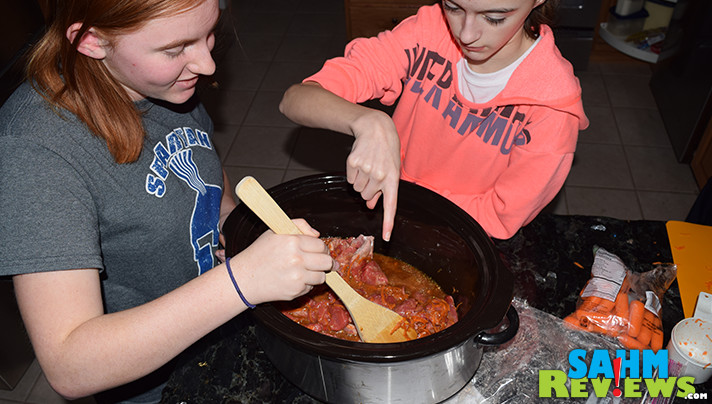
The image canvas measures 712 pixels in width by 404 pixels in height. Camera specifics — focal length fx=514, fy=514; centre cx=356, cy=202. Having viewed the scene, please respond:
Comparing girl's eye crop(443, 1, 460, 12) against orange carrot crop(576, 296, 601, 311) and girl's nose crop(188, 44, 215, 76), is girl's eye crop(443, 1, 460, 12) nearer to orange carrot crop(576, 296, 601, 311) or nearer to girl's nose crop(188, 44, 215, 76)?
girl's nose crop(188, 44, 215, 76)

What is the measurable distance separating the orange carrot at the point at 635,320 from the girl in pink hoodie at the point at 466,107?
0.33m

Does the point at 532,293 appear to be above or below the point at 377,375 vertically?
below

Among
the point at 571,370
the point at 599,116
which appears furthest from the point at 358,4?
the point at 571,370

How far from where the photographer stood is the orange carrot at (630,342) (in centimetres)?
116

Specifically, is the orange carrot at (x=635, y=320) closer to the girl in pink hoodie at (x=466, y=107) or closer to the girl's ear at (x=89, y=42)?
the girl in pink hoodie at (x=466, y=107)

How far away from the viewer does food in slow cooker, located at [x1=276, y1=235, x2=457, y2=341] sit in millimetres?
1225

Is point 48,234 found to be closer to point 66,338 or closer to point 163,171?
point 66,338

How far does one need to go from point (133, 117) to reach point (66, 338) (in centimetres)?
47

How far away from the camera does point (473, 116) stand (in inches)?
54.7

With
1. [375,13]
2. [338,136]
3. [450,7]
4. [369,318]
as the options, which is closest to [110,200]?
[369,318]

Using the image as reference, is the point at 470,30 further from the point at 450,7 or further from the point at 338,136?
the point at 338,136

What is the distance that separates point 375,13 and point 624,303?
311 centimetres

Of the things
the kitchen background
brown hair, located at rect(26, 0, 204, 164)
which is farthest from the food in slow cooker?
the kitchen background

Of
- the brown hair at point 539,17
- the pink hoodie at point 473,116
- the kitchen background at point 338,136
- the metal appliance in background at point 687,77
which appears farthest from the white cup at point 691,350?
the metal appliance in background at point 687,77
